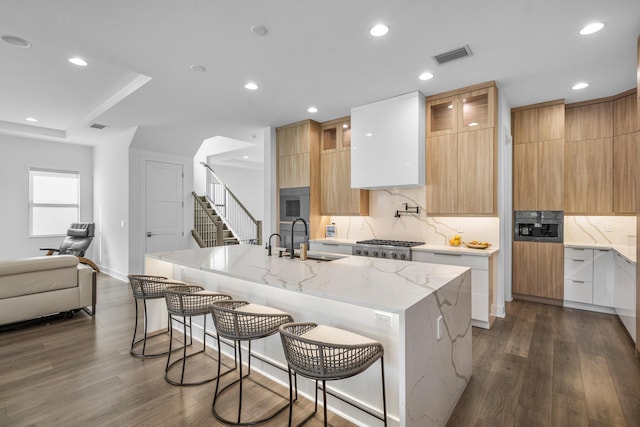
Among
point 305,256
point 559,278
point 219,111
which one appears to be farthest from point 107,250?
point 559,278

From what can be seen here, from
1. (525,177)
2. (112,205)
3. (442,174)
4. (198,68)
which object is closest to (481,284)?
(442,174)

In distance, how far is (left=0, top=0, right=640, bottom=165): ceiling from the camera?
2.38m

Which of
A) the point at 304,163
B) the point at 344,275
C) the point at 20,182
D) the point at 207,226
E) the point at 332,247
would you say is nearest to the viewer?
the point at 344,275

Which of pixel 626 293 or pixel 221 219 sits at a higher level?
pixel 221 219

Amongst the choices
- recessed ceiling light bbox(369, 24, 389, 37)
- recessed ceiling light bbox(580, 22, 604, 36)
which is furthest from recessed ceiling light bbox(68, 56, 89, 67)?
recessed ceiling light bbox(580, 22, 604, 36)

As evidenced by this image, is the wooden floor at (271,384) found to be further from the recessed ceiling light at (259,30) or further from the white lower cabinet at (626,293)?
the recessed ceiling light at (259,30)

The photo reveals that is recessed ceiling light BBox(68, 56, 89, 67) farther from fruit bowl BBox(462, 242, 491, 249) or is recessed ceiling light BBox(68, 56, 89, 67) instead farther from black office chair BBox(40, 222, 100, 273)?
fruit bowl BBox(462, 242, 491, 249)

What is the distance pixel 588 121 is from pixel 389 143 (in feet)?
9.16

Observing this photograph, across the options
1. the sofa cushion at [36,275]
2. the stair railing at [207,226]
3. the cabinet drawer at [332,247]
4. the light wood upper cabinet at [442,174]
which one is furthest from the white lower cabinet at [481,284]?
the stair railing at [207,226]

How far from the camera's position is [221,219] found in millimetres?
8539

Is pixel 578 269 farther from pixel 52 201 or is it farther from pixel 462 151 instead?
pixel 52 201

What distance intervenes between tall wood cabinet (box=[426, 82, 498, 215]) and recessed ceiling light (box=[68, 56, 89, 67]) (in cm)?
419

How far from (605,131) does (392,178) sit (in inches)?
116

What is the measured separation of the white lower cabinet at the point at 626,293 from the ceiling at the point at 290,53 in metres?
2.14
